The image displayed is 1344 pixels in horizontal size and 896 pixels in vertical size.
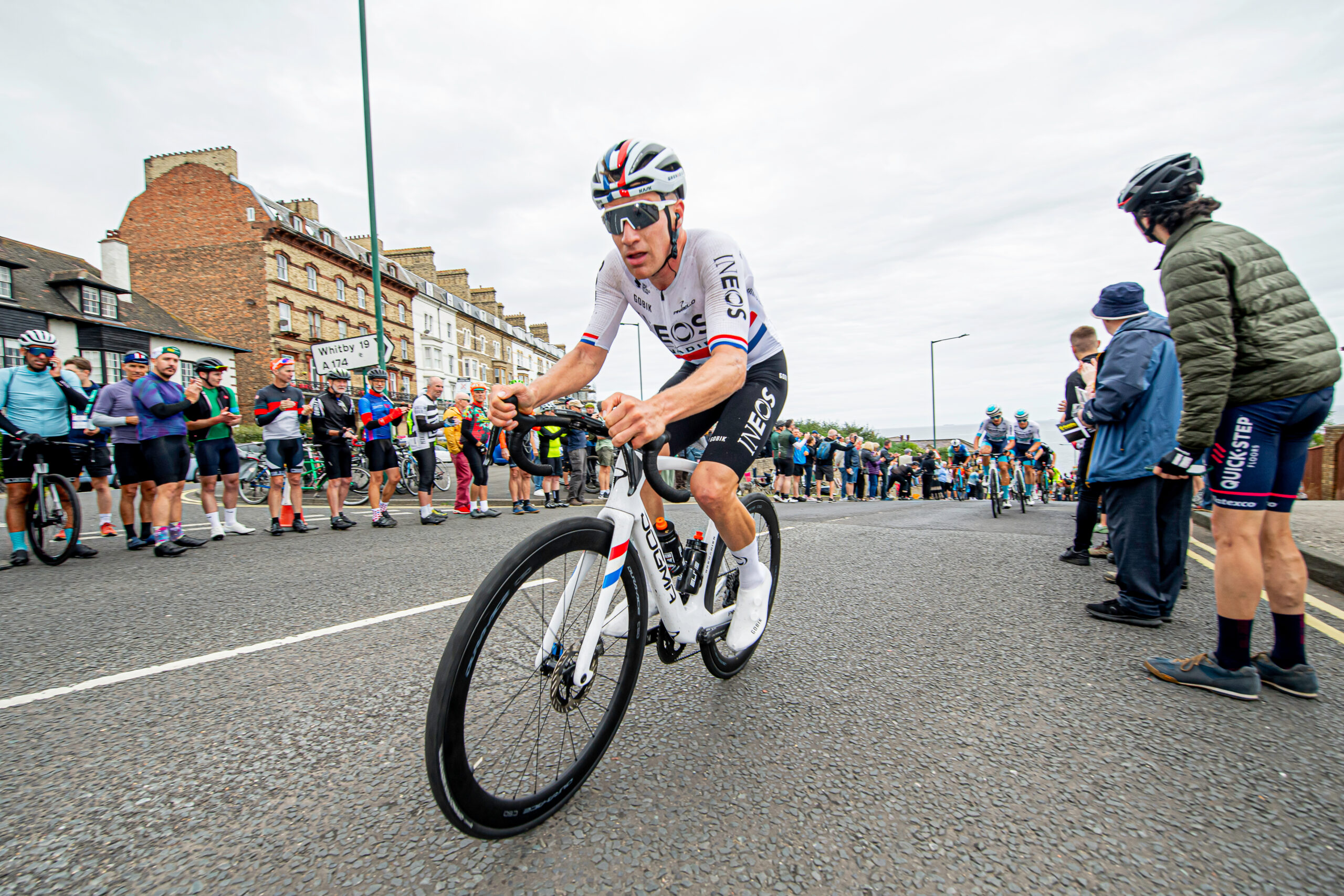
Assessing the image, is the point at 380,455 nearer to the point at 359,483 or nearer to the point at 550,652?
the point at 359,483

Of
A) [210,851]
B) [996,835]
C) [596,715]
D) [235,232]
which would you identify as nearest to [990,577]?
[996,835]

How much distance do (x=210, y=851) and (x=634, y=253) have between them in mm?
2243

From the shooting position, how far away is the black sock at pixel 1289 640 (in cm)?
266

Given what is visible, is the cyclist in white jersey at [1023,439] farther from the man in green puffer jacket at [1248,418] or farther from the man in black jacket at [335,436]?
the man in black jacket at [335,436]

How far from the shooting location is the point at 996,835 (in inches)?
66.9

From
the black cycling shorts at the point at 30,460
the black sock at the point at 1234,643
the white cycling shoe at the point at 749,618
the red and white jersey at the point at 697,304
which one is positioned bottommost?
the black sock at the point at 1234,643

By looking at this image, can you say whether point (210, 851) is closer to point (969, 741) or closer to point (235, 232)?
point (969, 741)

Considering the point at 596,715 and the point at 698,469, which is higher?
the point at 698,469

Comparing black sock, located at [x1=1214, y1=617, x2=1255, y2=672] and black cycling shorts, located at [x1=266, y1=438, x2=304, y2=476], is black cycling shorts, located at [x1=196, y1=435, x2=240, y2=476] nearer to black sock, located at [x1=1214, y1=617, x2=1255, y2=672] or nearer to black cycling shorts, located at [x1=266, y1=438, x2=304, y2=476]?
black cycling shorts, located at [x1=266, y1=438, x2=304, y2=476]

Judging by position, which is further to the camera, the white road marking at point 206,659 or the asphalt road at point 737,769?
the white road marking at point 206,659

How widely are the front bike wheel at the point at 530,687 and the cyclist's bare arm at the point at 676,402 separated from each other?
32 centimetres

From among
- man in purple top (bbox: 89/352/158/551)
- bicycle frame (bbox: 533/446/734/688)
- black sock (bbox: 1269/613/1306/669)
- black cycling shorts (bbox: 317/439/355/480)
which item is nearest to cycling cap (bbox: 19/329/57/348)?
man in purple top (bbox: 89/352/158/551)

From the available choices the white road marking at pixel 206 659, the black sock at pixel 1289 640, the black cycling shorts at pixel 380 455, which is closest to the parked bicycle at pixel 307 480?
the black cycling shorts at pixel 380 455

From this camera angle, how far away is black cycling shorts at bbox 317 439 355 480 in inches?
328
